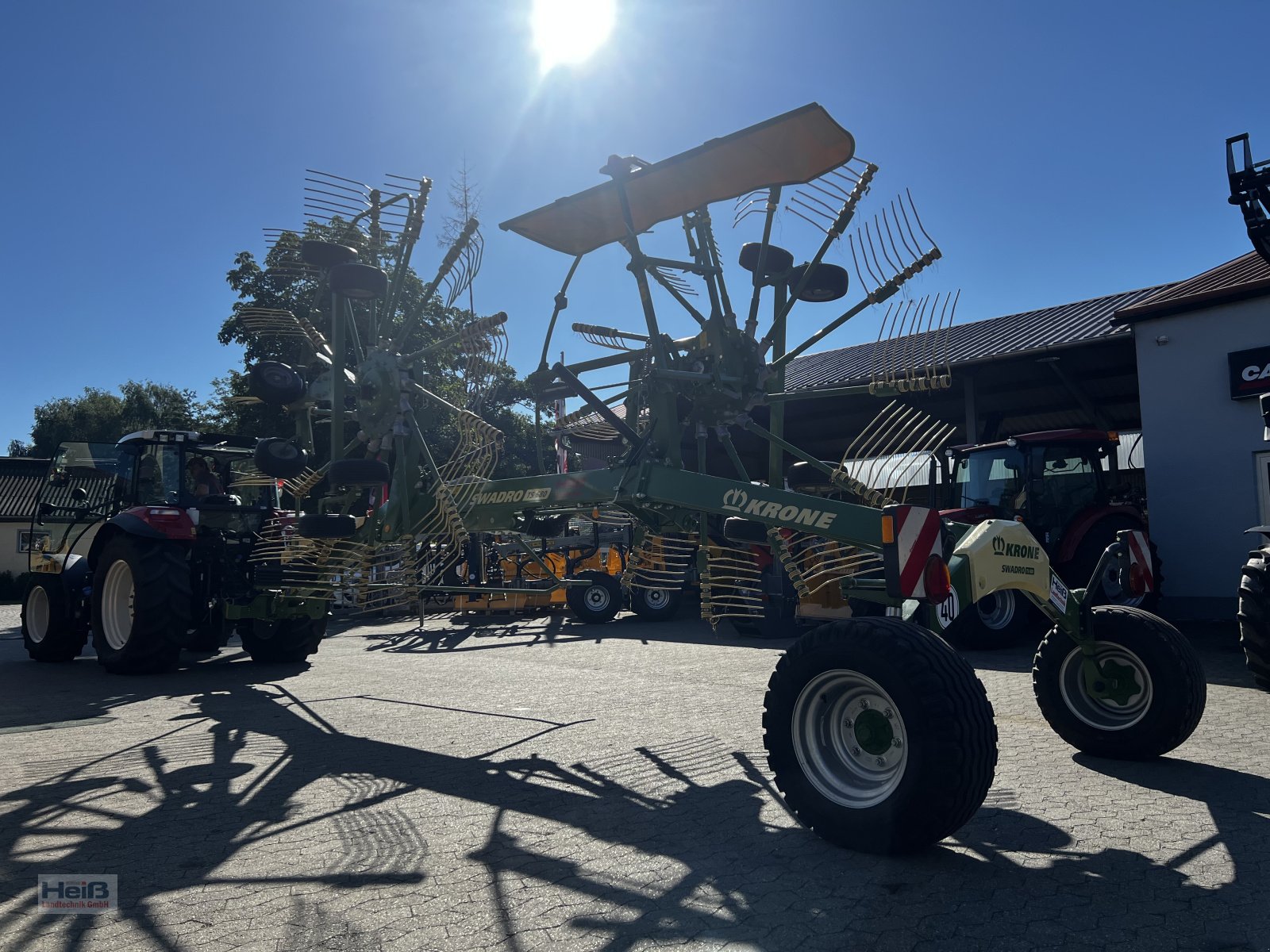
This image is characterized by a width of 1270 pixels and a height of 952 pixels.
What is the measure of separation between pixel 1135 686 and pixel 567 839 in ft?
10.2

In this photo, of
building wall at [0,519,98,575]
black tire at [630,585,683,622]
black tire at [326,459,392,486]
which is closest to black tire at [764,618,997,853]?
black tire at [326,459,392,486]

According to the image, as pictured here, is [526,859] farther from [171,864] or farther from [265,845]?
[171,864]

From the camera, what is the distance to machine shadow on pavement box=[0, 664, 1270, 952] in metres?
3.05

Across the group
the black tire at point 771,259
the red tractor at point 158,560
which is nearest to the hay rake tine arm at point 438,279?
the red tractor at point 158,560

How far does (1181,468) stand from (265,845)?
12.5 metres

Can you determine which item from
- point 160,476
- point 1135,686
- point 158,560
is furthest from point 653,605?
point 1135,686

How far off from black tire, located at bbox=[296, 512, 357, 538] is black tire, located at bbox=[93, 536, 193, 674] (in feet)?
8.01

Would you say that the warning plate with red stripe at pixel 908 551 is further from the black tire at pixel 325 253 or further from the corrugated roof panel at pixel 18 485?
the corrugated roof panel at pixel 18 485

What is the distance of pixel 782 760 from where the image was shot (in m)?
4.04

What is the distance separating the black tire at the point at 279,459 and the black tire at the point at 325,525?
436 millimetres

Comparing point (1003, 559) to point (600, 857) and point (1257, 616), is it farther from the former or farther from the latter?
point (1257, 616)

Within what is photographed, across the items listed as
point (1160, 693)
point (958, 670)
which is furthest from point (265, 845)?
point (1160, 693)

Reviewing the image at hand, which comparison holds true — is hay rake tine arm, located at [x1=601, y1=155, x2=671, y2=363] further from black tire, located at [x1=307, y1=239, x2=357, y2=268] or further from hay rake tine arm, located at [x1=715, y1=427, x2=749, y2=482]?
black tire, located at [x1=307, y1=239, x2=357, y2=268]

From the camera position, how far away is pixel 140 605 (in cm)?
870
